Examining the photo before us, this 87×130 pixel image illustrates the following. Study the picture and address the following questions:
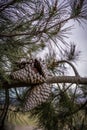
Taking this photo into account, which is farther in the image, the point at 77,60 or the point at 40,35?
the point at 77,60

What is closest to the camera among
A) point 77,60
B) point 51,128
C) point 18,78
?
point 18,78

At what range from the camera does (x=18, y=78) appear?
38.1 inches

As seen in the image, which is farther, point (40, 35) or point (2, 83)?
point (40, 35)

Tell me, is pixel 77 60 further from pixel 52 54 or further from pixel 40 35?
pixel 40 35

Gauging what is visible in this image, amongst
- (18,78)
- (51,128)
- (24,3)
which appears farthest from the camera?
(51,128)

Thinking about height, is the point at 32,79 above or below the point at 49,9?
below

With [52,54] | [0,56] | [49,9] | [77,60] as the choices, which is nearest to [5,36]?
[0,56]

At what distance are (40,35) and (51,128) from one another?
508 millimetres

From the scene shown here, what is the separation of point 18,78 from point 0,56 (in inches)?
3.7

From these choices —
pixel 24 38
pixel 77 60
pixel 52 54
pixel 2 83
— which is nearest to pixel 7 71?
pixel 2 83

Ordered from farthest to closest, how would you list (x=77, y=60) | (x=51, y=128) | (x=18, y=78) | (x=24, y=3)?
(x=77, y=60) < (x=51, y=128) < (x=24, y=3) < (x=18, y=78)

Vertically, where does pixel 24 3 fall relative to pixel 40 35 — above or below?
above

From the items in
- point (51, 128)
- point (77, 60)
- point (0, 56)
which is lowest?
point (51, 128)

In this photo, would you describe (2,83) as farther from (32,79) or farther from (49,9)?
(49,9)
